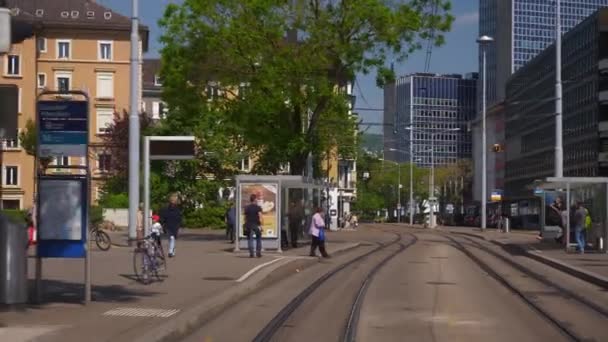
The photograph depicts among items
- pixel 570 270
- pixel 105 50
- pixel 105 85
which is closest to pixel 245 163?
pixel 105 85

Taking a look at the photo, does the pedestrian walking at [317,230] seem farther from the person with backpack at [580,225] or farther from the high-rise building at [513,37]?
the high-rise building at [513,37]

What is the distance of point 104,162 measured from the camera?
3187 inches

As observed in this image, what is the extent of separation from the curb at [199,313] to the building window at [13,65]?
2435 inches

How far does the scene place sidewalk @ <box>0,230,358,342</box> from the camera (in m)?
12.6

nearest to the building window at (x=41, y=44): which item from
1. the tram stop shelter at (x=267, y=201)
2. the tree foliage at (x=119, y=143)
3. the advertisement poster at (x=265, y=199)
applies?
the tree foliage at (x=119, y=143)

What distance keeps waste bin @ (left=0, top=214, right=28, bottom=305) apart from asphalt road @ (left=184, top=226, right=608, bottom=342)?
253 centimetres

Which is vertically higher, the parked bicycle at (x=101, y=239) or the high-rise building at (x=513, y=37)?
the high-rise building at (x=513, y=37)

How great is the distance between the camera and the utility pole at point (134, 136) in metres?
29.8

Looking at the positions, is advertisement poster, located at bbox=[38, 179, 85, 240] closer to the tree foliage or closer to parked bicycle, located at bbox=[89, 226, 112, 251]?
parked bicycle, located at bbox=[89, 226, 112, 251]

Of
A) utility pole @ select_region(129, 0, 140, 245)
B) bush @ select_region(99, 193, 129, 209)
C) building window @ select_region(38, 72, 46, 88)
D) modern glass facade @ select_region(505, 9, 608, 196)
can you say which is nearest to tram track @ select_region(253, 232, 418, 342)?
utility pole @ select_region(129, 0, 140, 245)

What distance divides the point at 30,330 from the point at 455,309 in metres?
7.44

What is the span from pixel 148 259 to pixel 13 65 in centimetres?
6540

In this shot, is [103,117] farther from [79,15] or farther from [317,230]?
[317,230]

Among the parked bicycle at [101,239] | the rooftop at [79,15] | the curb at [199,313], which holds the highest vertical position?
the rooftop at [79,15]
